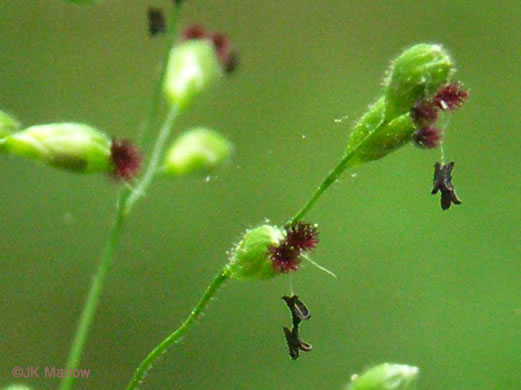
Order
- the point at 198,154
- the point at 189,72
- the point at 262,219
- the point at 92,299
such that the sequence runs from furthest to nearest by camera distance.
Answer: the point at 262,219, the point at 189,72, the point at 198,154, the point at 92,299

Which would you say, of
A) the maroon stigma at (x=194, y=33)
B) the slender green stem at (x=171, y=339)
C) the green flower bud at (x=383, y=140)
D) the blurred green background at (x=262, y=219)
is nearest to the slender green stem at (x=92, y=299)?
the slender green stem at (x=171, y=339)

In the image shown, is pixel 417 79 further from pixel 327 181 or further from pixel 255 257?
pixel 255 257

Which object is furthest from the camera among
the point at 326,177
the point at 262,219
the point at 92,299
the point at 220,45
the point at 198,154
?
the point at 262,219

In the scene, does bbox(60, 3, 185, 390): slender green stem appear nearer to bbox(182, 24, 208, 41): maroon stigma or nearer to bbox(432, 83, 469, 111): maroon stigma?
bbox(182, 24, 208, 41): maroon stigma

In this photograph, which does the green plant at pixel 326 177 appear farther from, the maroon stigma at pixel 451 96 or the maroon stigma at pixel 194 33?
the maroon stigma at pixel 194 33

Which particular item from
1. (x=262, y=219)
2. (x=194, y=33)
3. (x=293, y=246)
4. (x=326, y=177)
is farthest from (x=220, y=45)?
(x=262, y=219)
